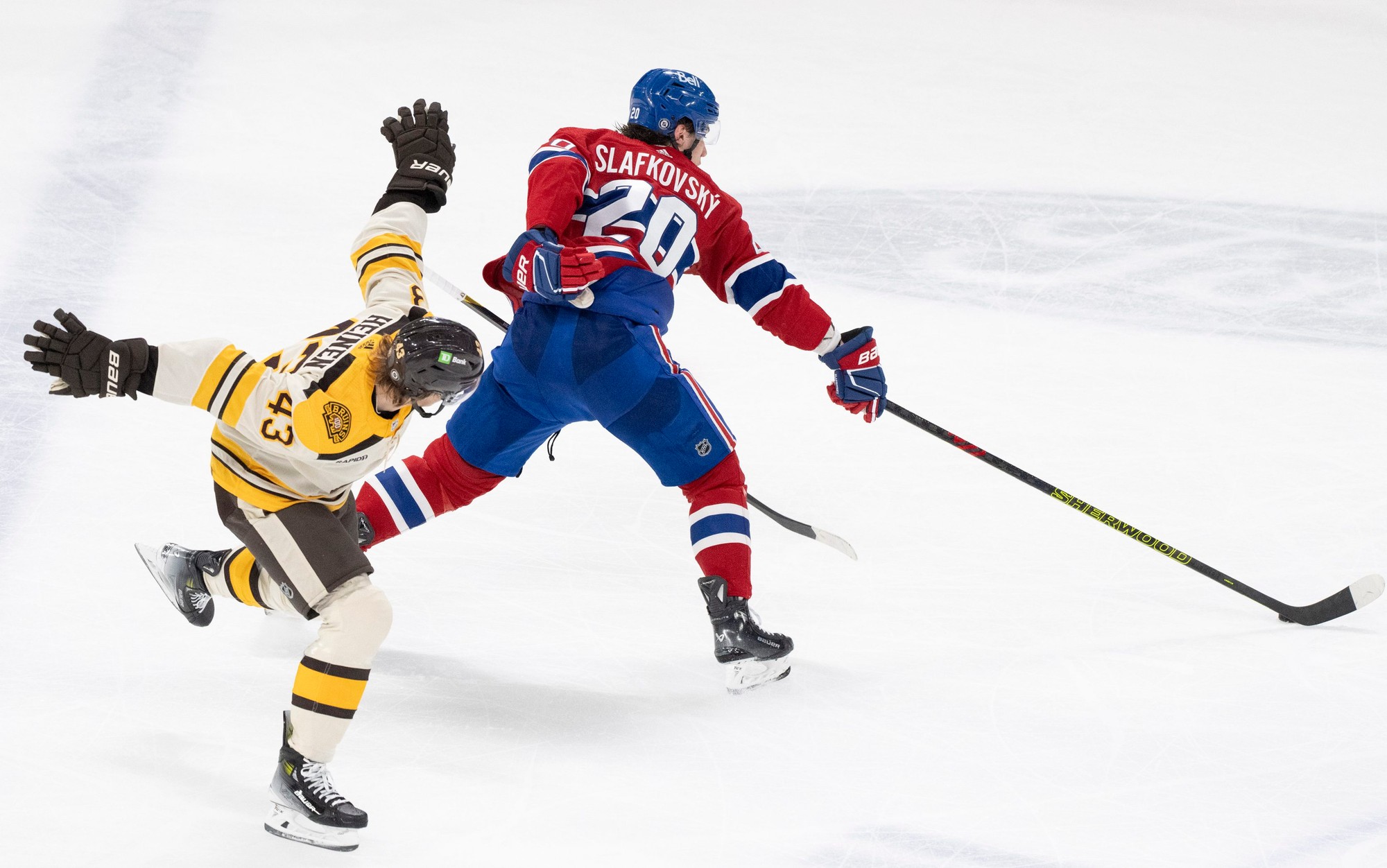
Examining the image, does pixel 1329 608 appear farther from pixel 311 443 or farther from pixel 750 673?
pixel 311 443

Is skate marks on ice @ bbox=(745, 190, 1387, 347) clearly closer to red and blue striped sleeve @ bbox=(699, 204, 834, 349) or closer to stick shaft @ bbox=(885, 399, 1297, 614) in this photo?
stick shaft @ bbox=(885, 399, 1297, 614)

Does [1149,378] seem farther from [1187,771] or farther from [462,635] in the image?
[462,635]

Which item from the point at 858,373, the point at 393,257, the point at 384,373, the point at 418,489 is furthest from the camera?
the point at 858,373

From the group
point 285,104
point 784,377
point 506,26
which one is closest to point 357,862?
point 784,377

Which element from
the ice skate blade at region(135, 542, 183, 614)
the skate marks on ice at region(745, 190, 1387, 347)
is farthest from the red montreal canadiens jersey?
the skate marks on ice at region(745, 190, 1387, 347)

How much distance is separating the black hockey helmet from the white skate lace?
2.25 feet

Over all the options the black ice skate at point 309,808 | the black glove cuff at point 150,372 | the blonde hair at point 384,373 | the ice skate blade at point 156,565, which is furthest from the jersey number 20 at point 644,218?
the black ice skate at point 309,808

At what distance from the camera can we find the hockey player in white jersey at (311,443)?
2.26m

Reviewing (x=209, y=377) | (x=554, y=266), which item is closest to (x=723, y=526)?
(x=554, y=266)

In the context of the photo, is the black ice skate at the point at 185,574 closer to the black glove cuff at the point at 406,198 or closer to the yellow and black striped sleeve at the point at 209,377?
the yellow and black striped sleeve at the point at 209,377

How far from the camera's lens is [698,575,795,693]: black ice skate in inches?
114

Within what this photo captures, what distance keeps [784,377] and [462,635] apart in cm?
159

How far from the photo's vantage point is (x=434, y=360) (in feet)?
7.75

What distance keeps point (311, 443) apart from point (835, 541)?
146 centimetres
